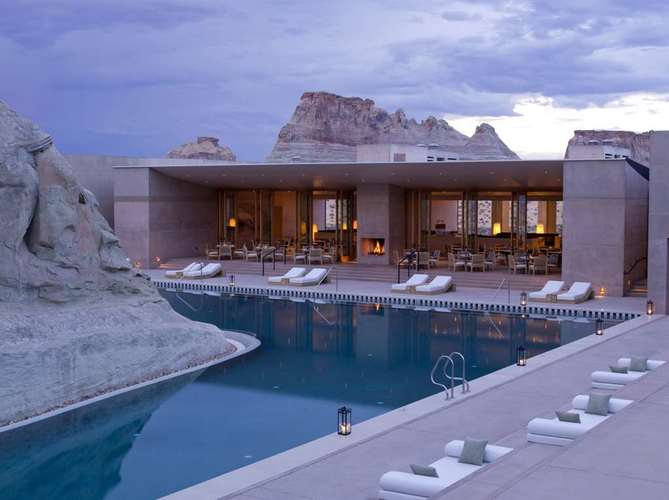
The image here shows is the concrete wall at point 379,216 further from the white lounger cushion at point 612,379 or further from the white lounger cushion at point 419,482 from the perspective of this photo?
the white lounger cushion at point 419,482

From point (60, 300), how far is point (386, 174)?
48.0ft

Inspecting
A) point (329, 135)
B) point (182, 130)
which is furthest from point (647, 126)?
point (182, 130)

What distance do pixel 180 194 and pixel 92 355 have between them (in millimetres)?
18505

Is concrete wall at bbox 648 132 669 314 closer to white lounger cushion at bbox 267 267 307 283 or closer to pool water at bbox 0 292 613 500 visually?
pool water at bbox 0 292 613 500

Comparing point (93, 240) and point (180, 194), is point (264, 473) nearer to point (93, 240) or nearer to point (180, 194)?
point (93, 240)

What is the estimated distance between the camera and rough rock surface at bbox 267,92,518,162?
231ft

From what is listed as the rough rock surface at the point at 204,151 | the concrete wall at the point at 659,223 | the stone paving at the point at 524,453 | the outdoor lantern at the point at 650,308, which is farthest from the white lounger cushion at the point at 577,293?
the rough rock surface at the point at 204,151

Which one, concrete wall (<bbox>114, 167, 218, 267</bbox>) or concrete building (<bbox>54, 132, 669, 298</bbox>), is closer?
concrete building (<bbox>54, 132, 669, 298</bbox>)

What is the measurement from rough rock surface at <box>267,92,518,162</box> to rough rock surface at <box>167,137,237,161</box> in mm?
3626

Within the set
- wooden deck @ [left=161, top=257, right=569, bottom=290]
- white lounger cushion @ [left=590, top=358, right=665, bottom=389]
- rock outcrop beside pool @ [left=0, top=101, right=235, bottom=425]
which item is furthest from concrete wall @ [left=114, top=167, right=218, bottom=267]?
white lounger cushion @ [left=590, top=358, right=665, bottom=389]

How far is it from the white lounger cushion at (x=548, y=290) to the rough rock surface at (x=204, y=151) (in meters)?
48.9

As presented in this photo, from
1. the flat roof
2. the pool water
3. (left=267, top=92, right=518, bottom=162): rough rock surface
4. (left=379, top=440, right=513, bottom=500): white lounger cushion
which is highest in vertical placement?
(left=267, top=92, right=518, bottom=162): rough rock surface

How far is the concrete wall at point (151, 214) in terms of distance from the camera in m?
29.0

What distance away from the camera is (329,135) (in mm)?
72500
